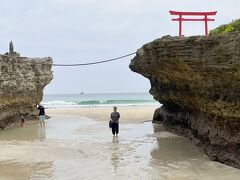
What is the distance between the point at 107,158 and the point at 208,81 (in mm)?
3976

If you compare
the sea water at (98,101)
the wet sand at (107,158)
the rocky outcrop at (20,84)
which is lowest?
the sea water at (98,101)

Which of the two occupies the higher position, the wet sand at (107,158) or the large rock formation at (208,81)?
the large rock formation at (208,81)

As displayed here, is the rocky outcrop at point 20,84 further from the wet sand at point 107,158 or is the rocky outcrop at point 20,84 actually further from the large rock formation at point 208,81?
the large rock formation at point 208,81

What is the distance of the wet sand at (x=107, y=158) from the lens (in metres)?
10.3

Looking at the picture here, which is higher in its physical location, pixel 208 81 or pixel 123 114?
pixel 208 81

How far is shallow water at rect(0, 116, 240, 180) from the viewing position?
10320 millimetres

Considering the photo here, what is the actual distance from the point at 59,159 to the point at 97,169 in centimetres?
203

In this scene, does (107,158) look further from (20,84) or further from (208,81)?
(20,84)

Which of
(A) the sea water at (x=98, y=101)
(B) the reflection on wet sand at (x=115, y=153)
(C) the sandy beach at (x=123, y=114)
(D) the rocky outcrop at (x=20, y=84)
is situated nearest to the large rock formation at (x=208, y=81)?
(B) the reflection on wet sand at (x=115, y=153)

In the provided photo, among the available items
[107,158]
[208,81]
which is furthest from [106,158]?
[208,81]

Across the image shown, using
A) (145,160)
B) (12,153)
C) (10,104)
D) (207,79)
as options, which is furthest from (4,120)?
(207,79)

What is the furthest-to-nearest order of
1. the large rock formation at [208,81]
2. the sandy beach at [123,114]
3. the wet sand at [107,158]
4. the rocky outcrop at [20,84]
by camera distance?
the sandy beach at [123,114] → the rocky outcrop at [20,84] → the large rock formation at [208,81] → the wet sand at [107,158]

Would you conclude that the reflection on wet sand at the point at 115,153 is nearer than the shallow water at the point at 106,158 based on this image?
No

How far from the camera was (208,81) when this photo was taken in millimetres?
11906
